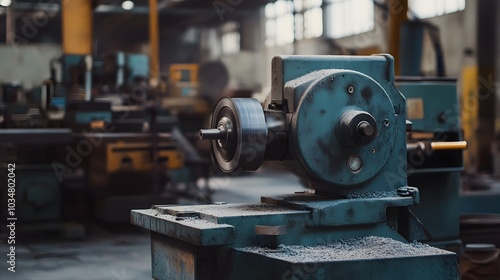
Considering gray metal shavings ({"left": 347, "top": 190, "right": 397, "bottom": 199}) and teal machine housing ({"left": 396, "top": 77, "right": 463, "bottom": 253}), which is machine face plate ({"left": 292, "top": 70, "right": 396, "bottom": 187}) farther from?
teal machine housing ({"left": 396, "top": 77, "right": 463, "bottom": 253})

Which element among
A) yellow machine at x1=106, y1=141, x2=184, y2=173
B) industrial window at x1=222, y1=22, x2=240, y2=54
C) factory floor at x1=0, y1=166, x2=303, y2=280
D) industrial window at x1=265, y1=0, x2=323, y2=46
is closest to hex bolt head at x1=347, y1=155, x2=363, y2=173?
factory floor at x1=0, y1=166, x2=303, y2=280

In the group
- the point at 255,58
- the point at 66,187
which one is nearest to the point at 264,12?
the point at 255,58

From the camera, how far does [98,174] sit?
5613 mm

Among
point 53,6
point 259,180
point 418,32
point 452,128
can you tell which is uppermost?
point 53,6

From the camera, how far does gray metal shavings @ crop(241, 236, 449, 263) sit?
1.96 meters

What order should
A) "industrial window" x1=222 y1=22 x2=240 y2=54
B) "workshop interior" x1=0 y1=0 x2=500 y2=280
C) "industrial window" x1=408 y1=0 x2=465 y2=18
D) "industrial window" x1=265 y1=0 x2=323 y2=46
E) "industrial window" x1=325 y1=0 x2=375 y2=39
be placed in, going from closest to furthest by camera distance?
1. "workshop interior" x1=0 y1=0 x2=500 y2=280
2. "industrial window" x1=408 y1=0 x2=465 y2=18
3. "industrial window" x1=325 y1=0 x2=375 y2=39
4. "industrial window" x1=265 y1=0 x2=323 y2=46
5. "industrial window" x1=222 y1=22 x2=240 y2=54

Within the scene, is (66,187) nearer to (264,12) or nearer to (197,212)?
(197,212)

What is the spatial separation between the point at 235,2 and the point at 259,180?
4362 millimetres

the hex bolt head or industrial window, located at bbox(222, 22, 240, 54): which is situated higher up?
industrial window, located at bbox(222, 22, 240, 54)

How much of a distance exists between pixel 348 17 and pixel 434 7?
1.26 meters

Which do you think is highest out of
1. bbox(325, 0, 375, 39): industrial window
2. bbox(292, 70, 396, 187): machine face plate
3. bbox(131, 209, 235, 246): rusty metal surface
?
bbox(325, 0, 375, 39): industrial window

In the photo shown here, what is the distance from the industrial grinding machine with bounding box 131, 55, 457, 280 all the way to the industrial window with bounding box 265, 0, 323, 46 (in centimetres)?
845

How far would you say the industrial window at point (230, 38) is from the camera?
15.1 meters

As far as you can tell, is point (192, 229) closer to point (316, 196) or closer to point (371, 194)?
point (316, 196)
